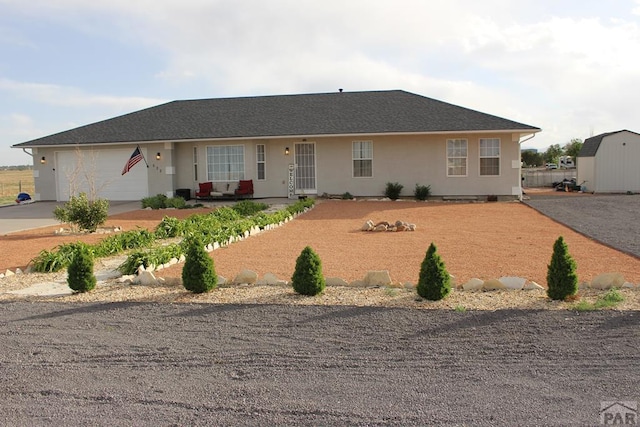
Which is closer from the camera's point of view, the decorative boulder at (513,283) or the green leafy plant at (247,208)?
the decorative boulder at (513,283)

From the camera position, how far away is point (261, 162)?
2316cm

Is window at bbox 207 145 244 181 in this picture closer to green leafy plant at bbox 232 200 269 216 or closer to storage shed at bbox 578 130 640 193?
green leafy plant at bbox 232 200 269 216

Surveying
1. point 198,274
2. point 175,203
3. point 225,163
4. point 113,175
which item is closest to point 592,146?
point 225,163

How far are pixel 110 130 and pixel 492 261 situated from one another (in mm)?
19932

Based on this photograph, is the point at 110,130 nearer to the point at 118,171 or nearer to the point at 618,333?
the point at 118,171

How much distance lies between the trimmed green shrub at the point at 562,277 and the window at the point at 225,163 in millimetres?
17951

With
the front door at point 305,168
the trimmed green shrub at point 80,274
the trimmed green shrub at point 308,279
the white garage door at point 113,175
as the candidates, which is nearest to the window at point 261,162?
the front door at point 305,168

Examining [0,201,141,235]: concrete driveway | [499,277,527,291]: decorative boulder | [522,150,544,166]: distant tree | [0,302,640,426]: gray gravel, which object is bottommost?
[0,302,640,426]: gray gravel

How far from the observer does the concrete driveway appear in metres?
15.8

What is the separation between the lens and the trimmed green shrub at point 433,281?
6312 mm

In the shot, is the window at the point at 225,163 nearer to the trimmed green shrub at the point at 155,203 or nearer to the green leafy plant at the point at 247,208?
the trimmed green shrub at the point at 155,203

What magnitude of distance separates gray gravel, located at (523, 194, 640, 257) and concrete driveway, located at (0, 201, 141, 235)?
46.2 feet

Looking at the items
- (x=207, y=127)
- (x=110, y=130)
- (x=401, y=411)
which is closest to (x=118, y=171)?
(x=110, y=130)

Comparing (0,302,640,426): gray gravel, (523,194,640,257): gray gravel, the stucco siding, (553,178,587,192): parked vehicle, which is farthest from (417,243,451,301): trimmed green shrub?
(553,178,587,192): parked vehicle
